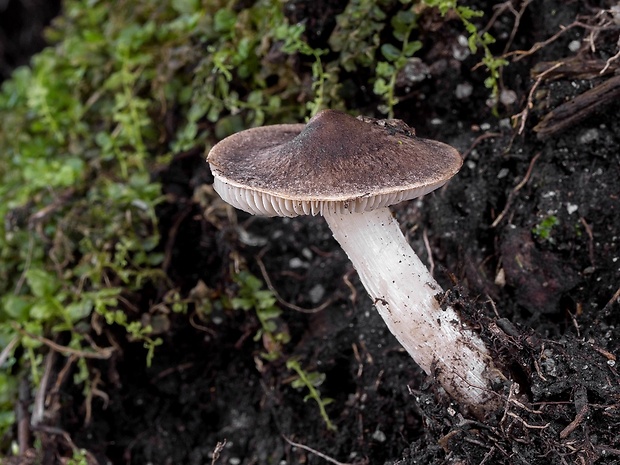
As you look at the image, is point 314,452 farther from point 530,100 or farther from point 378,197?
point 530,100

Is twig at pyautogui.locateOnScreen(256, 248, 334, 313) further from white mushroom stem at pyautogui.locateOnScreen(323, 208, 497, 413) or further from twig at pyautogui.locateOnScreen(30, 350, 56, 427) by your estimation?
twig at pyautogui.locateOnScreen(30, 350, 56, 427)

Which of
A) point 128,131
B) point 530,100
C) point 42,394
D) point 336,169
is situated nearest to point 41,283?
point 42,394

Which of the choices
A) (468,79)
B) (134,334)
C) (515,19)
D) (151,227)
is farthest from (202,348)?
(515,19)

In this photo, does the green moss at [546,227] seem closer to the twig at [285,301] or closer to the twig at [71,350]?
the twig at [285,301]

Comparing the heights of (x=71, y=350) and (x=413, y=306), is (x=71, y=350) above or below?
below

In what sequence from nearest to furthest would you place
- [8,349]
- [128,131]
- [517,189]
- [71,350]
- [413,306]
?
[413,306] < [517,189] < [71,350] < [8,349] < [128,131]

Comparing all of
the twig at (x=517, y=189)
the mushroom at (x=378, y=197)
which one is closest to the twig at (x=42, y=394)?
the mushroom at (x=378, y=197)

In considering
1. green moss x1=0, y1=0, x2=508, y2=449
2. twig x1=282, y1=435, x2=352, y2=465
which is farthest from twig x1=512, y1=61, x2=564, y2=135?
twig x1=282, y1=435, x2=352, y2=465
